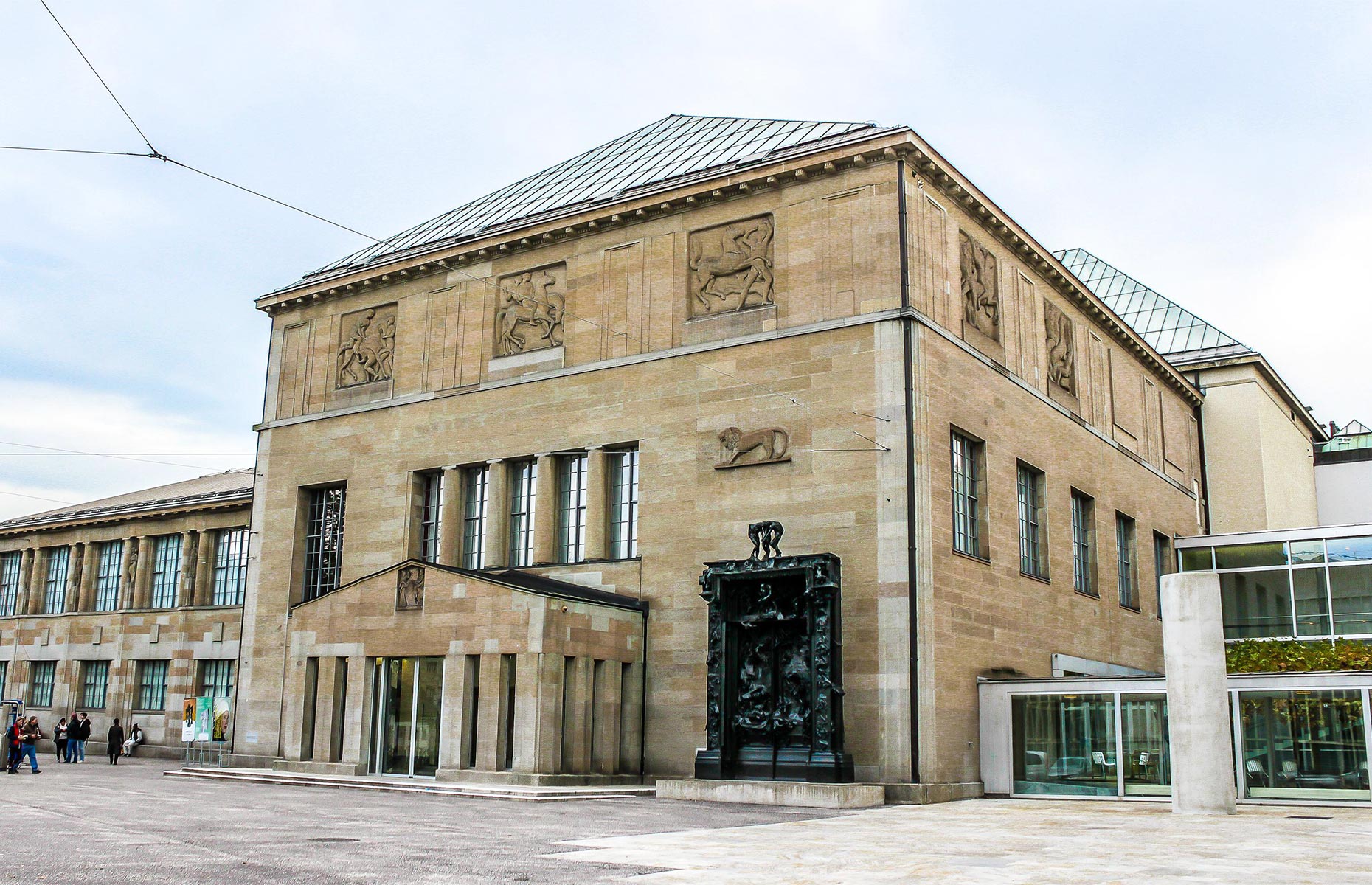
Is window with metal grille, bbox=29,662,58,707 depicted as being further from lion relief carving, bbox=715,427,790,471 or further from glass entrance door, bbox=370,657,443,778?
lion relief carving, bbox=715,427,790,471

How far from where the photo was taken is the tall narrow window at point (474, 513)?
111ft

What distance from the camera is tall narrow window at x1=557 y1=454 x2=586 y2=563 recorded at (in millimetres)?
32125

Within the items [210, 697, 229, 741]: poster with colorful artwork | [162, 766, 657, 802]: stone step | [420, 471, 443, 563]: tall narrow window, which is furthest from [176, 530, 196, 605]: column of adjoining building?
[162, 766, 657, 802]: stone step

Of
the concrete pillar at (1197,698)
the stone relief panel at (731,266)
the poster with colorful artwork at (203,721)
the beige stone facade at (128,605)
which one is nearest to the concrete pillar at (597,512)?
the stone relief panel at (731,266)

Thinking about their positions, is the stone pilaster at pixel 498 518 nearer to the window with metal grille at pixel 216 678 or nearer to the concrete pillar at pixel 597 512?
the concrete pillar at pixel 597 512

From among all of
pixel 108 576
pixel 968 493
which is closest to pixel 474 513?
pixel 968 493

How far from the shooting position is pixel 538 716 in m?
26.1

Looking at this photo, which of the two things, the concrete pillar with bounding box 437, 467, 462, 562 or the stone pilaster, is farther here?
the concrete pillar with bounding box 437, 467, 462, 562

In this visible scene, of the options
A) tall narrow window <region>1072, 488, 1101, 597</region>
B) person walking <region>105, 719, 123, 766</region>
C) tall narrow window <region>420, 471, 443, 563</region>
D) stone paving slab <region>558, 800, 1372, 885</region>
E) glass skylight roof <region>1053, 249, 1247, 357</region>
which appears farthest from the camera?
glass skylight roof <region>1053, 249, 1247, 357</region>

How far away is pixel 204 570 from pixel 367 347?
1478 centimetres

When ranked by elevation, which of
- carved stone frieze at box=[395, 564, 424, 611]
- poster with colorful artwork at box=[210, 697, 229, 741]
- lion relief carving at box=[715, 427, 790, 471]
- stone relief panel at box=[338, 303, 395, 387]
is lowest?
poster with colorful artwork at box=[210, 697, 229, 741]

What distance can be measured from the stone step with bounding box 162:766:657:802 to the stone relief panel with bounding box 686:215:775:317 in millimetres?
11556

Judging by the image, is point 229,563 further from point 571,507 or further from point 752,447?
point 752,447

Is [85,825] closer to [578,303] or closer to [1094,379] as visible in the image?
[578,303]
